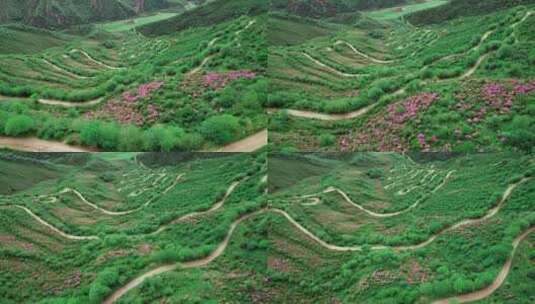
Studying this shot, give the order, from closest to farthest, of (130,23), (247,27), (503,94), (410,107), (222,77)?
(503,94), (410,107), (222,77), (247,27), (130,23)

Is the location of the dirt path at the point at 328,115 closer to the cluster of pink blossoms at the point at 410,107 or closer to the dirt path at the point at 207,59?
the cluster of pink blossoms at the point at 410,107

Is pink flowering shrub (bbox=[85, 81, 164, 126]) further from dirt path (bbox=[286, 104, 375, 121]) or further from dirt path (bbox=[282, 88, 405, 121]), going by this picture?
dirt path (bbox=[286, 104, 375, 121])

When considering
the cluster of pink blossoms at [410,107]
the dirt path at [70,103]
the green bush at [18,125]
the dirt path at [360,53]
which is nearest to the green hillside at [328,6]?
the dirt path at [360,53]

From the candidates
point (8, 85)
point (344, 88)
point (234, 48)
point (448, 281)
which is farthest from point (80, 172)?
point (448, 281)

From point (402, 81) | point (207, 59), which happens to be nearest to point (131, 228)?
point (207, 59)

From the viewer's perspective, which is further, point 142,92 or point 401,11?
point 401,11

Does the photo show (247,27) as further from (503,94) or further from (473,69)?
(503,94)

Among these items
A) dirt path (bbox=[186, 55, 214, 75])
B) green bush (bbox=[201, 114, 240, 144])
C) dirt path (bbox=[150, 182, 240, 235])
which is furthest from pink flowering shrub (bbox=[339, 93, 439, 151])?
dirt path (bbox=[186, 55, 214, 75])

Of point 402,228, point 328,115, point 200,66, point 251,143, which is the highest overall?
point 200,66
